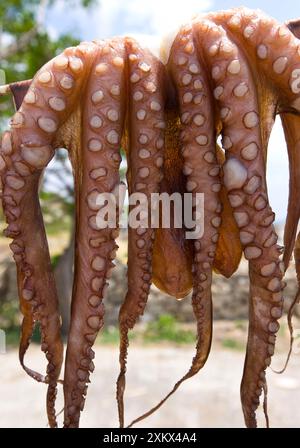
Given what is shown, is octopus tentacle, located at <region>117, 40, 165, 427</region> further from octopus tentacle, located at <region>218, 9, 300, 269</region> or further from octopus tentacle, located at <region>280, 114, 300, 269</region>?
octopus tentacle, located at <region>280, 114, 300, 269</region>

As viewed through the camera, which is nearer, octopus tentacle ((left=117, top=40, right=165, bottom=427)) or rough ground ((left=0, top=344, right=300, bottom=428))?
octopus tentacle ((left=117, top=40, right=165, bottom=427))

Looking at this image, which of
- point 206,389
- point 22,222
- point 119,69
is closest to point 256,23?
point 119,69

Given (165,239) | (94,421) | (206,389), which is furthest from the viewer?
(206,389)

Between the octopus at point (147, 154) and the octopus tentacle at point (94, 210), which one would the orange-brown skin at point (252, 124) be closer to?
the octopus at point (147, 154)

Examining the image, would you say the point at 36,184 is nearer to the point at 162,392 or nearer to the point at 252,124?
the point at 252,124

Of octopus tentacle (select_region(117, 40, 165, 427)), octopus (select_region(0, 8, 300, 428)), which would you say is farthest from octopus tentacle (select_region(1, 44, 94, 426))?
octopus tentacle (select_region(117, 40, 165, 427))

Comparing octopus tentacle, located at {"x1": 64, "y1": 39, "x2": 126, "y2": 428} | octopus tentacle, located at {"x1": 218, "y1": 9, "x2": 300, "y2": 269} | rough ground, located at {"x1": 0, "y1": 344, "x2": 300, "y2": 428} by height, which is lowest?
rough ground, located at {"x1": 0, "y1": 344, "x2": 300, "y2": 428}

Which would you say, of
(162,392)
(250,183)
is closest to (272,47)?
(250,183)

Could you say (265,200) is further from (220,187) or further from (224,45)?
(224,45)

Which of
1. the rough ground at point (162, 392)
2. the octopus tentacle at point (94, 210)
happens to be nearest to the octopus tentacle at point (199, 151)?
the octopus tentacle at point (94, 210)
